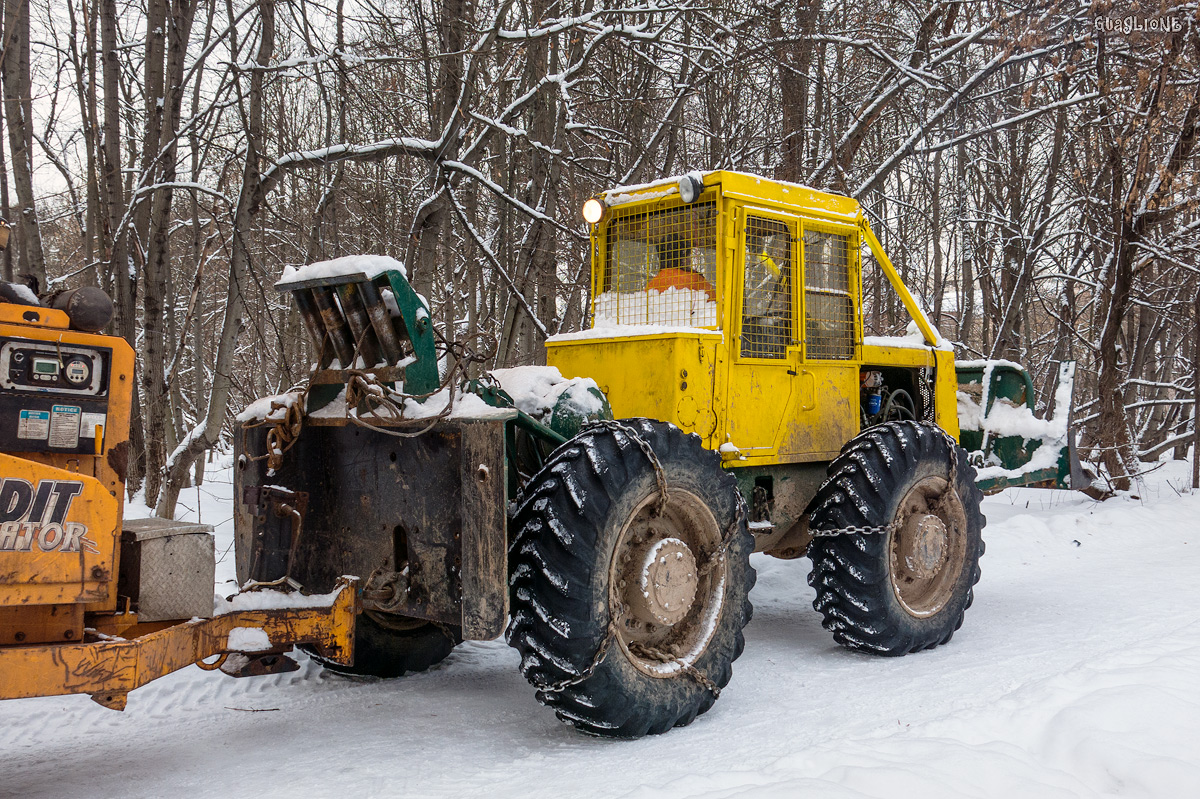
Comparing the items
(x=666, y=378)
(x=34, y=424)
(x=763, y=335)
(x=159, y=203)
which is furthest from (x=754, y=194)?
(x=159, y=203)

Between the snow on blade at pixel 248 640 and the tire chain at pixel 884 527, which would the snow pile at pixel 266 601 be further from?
the tire chain at pixel 884 527

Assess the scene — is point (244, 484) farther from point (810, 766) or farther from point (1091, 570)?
point (1091, 570)

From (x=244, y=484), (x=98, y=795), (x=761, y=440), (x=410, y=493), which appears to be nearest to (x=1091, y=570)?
(x=761, y=440)

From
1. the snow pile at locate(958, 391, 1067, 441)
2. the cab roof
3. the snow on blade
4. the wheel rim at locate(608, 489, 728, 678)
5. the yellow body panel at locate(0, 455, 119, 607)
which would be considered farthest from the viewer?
the snow pile at locate(958, 391, 1067, 441)

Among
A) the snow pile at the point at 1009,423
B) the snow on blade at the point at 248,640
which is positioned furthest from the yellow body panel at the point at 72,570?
the snow pile at the point at 1009,423

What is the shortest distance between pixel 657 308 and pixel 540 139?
561 centimetres

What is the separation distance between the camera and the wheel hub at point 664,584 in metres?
4.43

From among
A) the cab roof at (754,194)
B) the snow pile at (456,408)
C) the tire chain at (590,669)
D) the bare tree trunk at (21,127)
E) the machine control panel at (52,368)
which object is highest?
the bare tree trunk at (21,127)

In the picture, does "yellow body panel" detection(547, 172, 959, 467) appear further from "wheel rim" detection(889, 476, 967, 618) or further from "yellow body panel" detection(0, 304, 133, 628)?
"yellow body panel" detection(0, 304, 133, 628)

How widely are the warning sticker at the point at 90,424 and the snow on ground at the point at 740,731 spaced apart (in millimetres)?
1361

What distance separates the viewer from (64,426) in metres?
3.45

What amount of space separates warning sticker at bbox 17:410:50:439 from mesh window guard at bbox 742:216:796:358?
3497 millimetres

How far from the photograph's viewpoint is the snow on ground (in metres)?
3.56

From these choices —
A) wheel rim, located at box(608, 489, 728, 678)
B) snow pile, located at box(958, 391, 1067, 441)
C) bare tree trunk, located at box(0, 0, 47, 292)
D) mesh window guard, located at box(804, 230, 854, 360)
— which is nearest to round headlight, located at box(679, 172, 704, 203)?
mesh window guard, located at box(804, 230, 854, 360)
